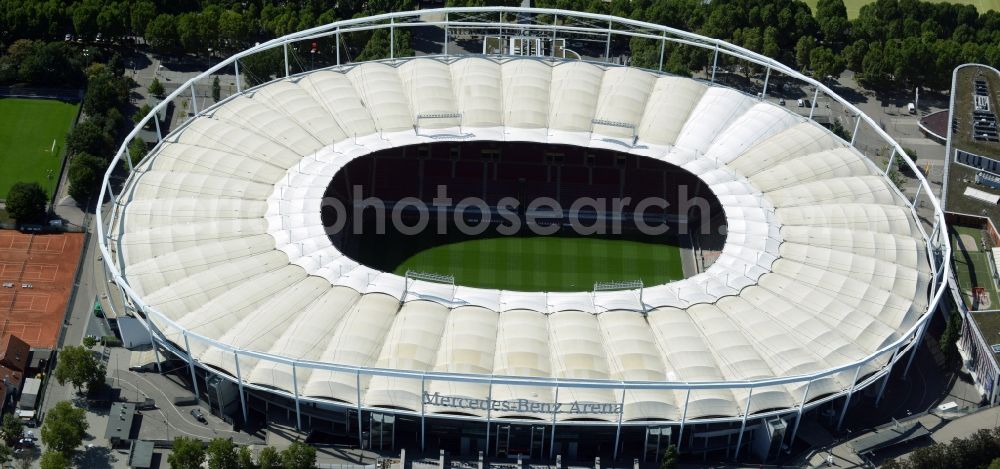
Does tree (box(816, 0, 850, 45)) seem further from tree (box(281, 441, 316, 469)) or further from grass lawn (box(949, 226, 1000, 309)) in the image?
tree (box(281, 441, 316, 469))

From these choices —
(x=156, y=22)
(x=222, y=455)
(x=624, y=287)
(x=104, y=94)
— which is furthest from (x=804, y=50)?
(x=222, y=455)

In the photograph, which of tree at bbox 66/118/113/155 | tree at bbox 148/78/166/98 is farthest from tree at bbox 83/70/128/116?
tree at bbox 66/118/113/155

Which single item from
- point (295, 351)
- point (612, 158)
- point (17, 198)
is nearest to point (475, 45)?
point (612, 158)

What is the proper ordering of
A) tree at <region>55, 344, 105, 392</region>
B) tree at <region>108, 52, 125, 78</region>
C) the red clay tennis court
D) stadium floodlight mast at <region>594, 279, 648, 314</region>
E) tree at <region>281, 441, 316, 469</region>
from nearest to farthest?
tree at <region>281, 441, 316, 469</region> < tree at <region>55, 344, 105, 392</region> < stadium floodlight mast at <region>594, 279, 648, 314</region> < the red clay tennis court < tree at <region>108, 52, 125, 78</region>

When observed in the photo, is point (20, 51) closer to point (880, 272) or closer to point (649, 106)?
point (649, 106)

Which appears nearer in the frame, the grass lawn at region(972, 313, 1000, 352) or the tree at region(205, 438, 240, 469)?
the tree at region(205, 438, 240, 469)

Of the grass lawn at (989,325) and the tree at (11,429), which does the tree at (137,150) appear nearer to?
the tree at (11,429)

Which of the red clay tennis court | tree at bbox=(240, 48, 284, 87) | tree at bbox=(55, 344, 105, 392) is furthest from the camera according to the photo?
tree at bbox=(240, 48, 284, 87)
